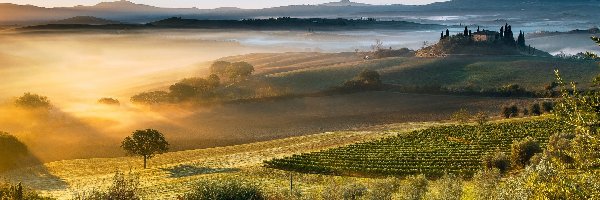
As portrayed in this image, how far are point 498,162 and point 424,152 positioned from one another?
1587 cm

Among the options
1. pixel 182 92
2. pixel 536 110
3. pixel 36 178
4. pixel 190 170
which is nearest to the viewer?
pixel 190 170

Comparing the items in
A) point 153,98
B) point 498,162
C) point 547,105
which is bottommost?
point 498,162

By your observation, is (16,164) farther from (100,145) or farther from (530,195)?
(530,195)

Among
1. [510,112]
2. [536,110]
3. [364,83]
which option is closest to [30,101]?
[364,83]

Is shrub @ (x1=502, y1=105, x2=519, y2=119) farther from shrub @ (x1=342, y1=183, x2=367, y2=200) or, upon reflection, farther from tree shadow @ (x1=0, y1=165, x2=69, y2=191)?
tree shadow @ (x1=0, y1=165, x2=69, y2=191)

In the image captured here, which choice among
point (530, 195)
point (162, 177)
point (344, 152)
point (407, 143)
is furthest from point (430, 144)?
point (530, 195)

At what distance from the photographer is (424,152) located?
84000 mm

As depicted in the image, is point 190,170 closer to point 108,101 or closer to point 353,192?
point 353,192

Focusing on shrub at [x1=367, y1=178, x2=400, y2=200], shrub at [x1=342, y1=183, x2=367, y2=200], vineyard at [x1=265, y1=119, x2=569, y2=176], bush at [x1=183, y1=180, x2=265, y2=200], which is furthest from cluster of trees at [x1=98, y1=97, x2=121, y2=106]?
shrub at [x1=342, y1=183, x2=367, y2=200]

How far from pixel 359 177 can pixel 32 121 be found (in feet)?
324

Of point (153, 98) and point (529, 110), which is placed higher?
point (153, 98)

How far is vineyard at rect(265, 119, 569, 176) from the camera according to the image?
73875 mm

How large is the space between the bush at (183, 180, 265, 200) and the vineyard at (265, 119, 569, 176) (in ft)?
98.7

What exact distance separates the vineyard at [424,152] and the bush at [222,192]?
30.1 metres
